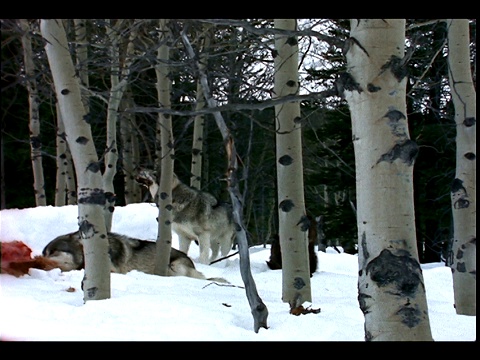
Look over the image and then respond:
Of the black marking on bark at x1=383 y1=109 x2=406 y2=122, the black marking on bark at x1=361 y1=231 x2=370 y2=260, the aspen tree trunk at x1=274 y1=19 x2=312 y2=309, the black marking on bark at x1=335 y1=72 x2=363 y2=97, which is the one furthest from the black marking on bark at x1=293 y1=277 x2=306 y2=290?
the black marking on bark at x1=383 y1=109 x2=406 y2=122

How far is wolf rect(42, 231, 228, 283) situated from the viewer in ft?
25.4

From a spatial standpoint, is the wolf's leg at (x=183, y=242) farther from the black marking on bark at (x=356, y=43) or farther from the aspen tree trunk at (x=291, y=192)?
the black marking on bark at (x=356, y=43)

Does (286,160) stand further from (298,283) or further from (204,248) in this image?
(204,248)

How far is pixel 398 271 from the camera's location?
301cm

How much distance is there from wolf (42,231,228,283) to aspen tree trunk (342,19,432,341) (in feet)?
15.7

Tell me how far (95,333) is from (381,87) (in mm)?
2443

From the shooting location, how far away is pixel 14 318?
4.21 m

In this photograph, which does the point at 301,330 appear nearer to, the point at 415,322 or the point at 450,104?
the point at 415,322

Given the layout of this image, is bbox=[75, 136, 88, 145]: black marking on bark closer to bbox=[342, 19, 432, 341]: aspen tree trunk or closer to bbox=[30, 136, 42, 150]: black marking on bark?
bbox=[342, 19, 432, 341]: aspen tree trunk

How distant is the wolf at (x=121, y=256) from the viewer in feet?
25.4

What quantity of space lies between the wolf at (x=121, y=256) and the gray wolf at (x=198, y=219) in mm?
2168

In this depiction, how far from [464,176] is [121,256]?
15.4ft
